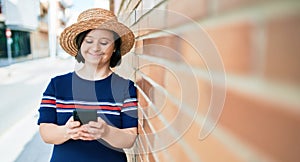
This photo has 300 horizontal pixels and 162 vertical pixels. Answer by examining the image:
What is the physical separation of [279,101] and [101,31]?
105cm

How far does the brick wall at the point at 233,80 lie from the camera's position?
350mm

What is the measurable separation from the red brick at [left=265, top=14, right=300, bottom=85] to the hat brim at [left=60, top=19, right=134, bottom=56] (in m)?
1.02

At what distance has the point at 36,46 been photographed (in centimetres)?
2475

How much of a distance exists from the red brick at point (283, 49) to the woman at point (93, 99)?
991 mm

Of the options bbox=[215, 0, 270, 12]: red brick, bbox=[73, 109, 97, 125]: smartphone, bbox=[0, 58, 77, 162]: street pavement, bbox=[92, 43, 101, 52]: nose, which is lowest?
bbox=[0, 58, 77, 162]: street pavement

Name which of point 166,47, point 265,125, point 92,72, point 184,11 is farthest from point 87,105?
point 265,125

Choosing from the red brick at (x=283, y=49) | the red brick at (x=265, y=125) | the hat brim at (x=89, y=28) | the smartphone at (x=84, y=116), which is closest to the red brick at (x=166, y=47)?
the hat brim at (x=89, y=28)

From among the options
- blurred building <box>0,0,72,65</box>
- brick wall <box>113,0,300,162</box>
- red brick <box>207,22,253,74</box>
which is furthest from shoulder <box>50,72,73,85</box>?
blurred building <box>0,0,72,65</box>

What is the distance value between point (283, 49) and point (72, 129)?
1.06m

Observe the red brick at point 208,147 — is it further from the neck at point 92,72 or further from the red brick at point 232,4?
the neck at point 92,72

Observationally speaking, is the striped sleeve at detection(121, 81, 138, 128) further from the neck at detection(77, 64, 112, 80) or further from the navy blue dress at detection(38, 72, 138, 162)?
the neck at detection(77, 64, 112, 80)

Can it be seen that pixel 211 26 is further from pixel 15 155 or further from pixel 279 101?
pixel 15 155

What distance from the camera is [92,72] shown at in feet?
4.58

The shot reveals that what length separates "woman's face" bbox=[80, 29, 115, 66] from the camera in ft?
4.40
